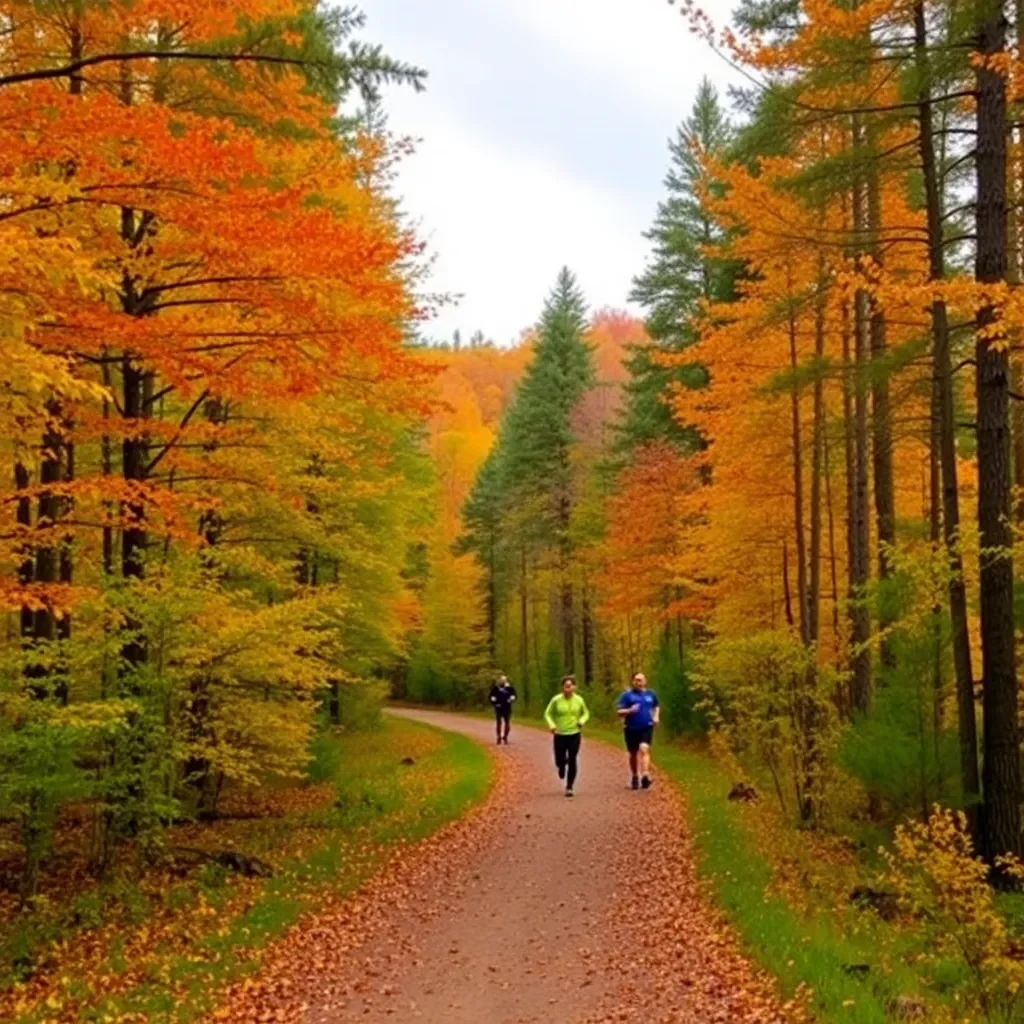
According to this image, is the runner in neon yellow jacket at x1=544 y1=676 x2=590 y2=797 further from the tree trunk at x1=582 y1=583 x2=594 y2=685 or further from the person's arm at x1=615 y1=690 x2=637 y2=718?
the tree trunk at x1=582 y1=583 x2=594 y2=685

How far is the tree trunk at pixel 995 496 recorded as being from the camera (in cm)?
939

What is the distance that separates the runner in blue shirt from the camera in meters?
15.2

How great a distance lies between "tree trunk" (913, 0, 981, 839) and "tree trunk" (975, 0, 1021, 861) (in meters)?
0.39

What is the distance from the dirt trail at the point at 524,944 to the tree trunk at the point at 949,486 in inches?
114

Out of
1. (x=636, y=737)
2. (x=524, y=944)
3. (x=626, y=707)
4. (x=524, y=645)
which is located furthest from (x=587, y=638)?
(x=524, y=944)

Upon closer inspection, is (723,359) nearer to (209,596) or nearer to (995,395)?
(995,395)

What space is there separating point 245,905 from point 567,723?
661 cm

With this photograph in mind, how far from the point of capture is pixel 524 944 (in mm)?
7773

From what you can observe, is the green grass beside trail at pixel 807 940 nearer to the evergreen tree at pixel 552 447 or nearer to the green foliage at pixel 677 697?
the green foliage at pixel 677 697

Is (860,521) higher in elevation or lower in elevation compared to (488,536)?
lower

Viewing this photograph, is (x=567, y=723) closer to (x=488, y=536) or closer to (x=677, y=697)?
(x=677, y=697)

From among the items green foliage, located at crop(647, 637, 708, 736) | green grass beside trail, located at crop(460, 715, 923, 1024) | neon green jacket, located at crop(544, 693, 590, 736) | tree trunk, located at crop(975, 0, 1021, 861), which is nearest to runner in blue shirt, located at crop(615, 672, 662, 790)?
neon green jacket, located at crop(544, 693, 590, 736)

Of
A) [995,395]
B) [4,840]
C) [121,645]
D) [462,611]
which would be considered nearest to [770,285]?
[995,395]

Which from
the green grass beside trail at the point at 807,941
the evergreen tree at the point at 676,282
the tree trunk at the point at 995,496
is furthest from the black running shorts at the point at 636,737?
the evergreen tree at the point at 676,282
